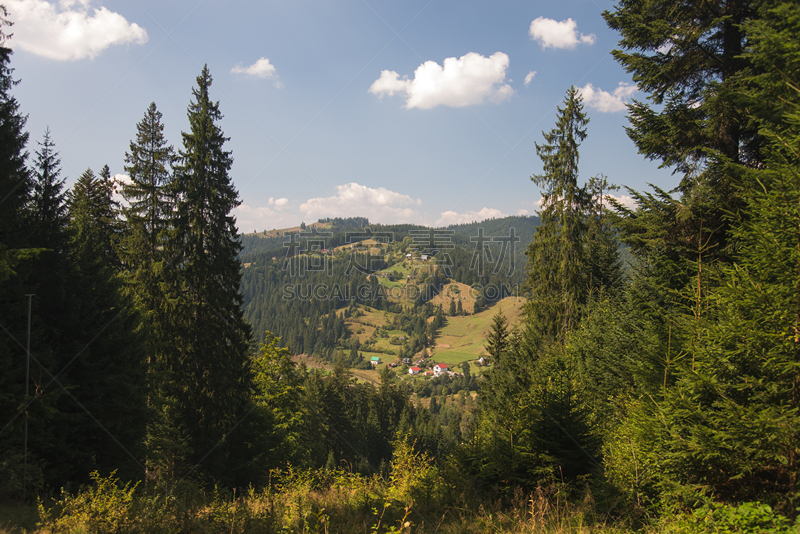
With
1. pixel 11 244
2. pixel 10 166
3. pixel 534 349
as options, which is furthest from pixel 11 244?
pixel 534 349

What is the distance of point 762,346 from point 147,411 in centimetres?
1536

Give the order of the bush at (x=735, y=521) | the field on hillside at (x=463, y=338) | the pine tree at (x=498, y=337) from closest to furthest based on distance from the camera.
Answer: the bush at (x=735, y=521), the pine tree at (x=498, y=337), the field on hillside at (x=463, y=338)

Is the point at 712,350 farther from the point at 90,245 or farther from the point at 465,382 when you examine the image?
the point at 465,382

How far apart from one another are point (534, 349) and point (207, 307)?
15.6 metres

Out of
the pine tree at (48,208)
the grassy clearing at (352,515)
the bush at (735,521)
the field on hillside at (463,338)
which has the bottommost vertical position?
the field on hillside at (463,338)

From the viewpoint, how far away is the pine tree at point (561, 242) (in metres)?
17.5

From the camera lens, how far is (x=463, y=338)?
170000 mm

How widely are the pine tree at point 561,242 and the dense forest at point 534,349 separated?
0.11m

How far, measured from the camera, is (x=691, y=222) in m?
6.88

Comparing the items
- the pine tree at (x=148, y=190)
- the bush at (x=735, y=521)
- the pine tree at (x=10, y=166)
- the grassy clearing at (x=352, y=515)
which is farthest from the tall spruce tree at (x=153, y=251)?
the bush at (x=735, y=521)

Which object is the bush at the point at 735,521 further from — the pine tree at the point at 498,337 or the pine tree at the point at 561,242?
the pine tree at the point at 498,337

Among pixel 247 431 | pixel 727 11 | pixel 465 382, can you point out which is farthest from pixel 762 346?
pixel 465 382

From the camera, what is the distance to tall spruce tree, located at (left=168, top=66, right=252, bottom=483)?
1513 centimetres

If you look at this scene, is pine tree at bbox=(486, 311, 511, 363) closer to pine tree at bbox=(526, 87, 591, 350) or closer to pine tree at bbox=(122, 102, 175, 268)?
pine tree at bbox=(526, 87, 591, 350)
